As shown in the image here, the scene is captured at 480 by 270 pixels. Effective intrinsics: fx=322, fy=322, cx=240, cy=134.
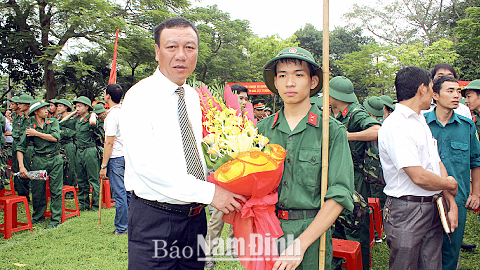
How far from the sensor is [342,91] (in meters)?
3.92

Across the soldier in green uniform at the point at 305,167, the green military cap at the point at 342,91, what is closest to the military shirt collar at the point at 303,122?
the soldier in green uniform at the point at 305,167

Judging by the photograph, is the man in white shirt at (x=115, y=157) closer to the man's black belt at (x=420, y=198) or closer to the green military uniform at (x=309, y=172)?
the green military uniform at (x=309, y=172)

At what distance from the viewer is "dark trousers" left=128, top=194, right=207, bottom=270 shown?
6.87 feet

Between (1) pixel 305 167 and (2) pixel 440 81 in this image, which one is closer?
(1) pixel 305 167

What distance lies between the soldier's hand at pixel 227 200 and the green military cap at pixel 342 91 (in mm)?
2521

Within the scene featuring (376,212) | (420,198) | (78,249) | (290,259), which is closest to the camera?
(290,259)

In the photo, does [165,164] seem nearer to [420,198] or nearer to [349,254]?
[349,254]

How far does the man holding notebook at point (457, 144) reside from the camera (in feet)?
9.87

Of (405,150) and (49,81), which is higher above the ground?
(49,81)

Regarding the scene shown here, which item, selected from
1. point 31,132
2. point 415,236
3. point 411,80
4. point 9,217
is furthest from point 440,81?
point 9,217

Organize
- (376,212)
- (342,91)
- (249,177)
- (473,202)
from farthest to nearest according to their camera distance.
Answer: (376,212) < (342,91) < (473,202) < (249,177)

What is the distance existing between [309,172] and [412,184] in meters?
1.19

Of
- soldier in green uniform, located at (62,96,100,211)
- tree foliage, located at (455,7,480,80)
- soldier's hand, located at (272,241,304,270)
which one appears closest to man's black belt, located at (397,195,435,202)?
soldier's hand, located at (272,241,304,270)

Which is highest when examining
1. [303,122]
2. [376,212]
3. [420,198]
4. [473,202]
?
[303,122]
